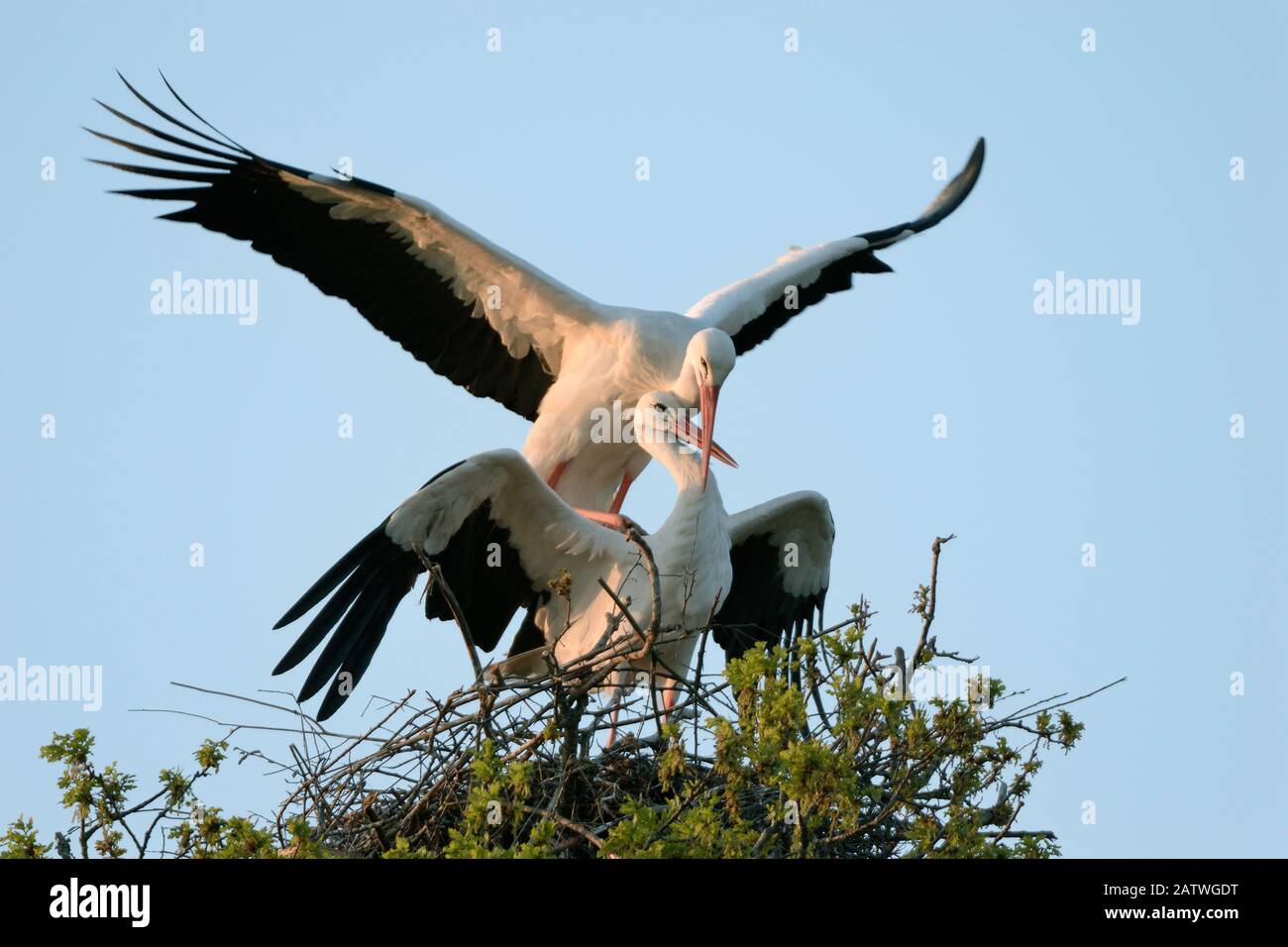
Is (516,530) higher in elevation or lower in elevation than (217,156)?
lower

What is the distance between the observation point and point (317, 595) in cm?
593

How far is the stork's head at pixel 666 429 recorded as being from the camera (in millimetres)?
6652

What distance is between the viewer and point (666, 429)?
6695 millimetres

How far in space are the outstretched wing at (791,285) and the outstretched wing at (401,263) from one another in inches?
31.3

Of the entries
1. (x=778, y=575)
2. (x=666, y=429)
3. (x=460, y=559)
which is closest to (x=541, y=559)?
(x=460, y=559)

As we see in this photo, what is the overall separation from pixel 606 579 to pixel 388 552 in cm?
85

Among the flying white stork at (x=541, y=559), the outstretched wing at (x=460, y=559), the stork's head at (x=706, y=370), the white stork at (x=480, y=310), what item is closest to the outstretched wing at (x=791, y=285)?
the white stork at (x=480, y=310)

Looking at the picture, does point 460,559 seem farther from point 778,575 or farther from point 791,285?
point 791,285

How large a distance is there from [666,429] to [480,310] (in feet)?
4.76

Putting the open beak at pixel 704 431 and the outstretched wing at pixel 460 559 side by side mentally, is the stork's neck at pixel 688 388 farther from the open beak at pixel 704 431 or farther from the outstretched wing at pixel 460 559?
the outstretched wing at pixel 460 559

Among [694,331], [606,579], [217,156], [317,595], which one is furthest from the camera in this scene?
[694,331]
